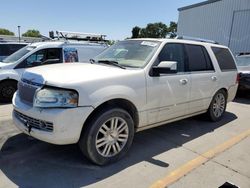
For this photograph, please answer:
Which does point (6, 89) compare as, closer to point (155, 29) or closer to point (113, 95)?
point (113, 95)

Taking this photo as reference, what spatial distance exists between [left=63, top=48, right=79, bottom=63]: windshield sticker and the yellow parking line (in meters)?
5.68

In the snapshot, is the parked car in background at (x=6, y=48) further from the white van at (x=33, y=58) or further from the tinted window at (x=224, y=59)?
the tinted window at (x=224, y=59)

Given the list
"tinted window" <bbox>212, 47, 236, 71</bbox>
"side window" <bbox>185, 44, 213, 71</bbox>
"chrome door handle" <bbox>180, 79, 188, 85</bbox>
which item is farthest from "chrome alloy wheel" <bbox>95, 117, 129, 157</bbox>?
"tinted window" <bbox>212, 47, 236, 71</bbox>

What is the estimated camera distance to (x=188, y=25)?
21.0 m

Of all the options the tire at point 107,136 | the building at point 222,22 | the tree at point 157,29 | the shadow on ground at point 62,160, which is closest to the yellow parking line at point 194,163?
the shadow on ground at point 62,160

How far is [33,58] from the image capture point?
7.70 metres

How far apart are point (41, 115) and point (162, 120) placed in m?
2.05

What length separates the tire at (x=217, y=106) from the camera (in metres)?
5.66

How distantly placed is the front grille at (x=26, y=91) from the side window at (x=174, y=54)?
1995mm

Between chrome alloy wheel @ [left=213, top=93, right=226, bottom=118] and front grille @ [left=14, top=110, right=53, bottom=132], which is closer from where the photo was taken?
front grille @ [left=14, top=110, right=53, bottom=132]

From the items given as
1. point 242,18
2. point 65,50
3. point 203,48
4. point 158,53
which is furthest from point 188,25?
point 158,53

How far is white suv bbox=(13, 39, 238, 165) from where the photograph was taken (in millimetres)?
3148

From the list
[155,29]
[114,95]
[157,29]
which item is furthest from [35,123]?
[157,29]

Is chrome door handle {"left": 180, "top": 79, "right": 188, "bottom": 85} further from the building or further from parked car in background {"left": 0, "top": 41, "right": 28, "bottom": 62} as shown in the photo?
the building
